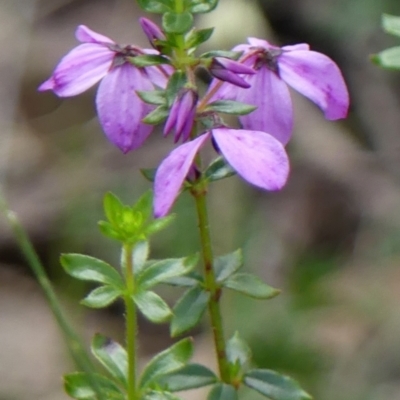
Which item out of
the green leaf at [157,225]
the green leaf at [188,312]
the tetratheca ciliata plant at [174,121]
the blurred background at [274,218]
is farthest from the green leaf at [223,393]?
the blurred background at [274,218]

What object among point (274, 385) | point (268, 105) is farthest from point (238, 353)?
point (268, 105)

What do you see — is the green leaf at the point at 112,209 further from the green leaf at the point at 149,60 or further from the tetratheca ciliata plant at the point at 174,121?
the green leaf at the point at 149,60

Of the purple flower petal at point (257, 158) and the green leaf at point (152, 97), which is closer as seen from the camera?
the purple flower petal at point (257, 158)

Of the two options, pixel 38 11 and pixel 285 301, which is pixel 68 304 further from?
pixel 38 11

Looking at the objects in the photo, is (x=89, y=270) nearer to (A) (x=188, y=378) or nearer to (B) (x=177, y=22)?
(A) (x=188, y=378)

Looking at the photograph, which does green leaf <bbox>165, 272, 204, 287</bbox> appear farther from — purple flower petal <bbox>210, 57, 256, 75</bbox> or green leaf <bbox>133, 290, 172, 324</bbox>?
purple flower petal <bbox>210, 57, 256, 75</bbox>
